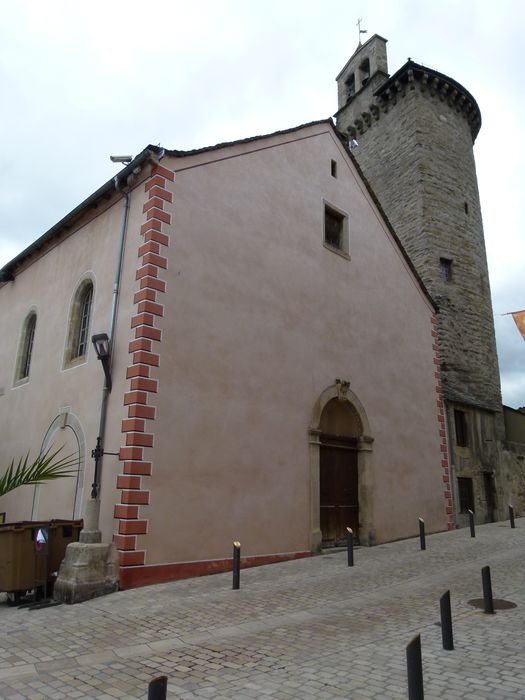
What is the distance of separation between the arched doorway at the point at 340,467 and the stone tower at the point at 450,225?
5508 mm

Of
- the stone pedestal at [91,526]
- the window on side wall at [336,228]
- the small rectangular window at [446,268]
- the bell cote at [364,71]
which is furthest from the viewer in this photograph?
the bell cote at [364,71]

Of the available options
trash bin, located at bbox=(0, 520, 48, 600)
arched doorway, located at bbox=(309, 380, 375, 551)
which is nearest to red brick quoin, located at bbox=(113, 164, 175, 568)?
trash bin, located at bbox=(0, 520, 48, 600)

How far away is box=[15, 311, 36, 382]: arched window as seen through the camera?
13.4 metres

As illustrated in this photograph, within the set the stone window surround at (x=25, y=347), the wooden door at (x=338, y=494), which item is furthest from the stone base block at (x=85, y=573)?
the stone window surround at (x=25, y=347)

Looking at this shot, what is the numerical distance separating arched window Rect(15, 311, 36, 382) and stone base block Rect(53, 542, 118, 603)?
6843 millimetres

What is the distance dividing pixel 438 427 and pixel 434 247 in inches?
301

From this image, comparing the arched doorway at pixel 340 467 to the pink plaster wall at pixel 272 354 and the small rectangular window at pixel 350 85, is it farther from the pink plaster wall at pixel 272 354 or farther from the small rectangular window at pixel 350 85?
the small rectangular window at pixel 350 85

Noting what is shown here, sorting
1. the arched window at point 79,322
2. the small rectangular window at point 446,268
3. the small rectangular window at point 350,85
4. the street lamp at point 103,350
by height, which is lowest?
the street lamp at point 103,350

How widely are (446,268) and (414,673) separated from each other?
18.7 m

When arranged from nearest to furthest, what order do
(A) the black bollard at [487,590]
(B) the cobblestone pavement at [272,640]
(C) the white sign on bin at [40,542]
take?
(B) the cobblestone pavement at [272,640], (A) the black bollard at [487,590], (C) the white sign on bin at [40,542]

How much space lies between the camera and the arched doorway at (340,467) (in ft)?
37.5

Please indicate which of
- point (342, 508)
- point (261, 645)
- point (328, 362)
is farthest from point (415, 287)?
point (261, 645)

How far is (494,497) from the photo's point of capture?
18.3 metres

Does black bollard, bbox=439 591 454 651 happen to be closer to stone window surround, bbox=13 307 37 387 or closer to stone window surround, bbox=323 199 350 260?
stone window surround, bbox=323 199 350 260
